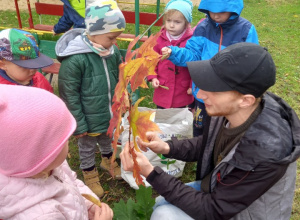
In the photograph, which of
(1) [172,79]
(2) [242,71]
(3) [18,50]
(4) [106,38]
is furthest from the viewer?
(1) [172,79]

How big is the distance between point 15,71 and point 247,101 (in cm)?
147

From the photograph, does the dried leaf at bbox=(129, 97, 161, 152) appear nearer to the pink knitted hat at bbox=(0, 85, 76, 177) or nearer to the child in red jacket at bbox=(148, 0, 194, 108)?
the pink knitted hat at bbox=(0, 85, 76, 177)

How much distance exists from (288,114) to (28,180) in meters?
1.23

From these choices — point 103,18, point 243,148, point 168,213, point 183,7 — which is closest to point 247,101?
point 243,148

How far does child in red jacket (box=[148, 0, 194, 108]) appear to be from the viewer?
260cm

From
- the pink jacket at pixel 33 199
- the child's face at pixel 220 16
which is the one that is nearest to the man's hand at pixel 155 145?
the pink jacket at pixel 33 199

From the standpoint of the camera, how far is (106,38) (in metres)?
2.05

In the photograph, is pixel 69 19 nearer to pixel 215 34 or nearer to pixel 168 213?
pixel 215 34

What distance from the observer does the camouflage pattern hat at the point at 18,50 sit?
1818 millimetres

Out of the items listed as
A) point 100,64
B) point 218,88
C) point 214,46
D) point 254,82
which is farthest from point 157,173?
point 214,46

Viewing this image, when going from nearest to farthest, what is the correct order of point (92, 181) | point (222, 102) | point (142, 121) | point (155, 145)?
point (142, 121) → point (222, 102) → point (155, 145) → point (92, 181)

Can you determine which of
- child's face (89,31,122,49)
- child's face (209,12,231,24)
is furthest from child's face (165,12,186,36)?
child's face (89,31,122,49)

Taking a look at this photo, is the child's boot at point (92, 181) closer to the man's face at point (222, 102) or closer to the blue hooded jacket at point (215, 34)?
the blue hooded jacket at point (215, 34)

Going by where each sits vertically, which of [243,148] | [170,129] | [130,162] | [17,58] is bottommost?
[170,129]
